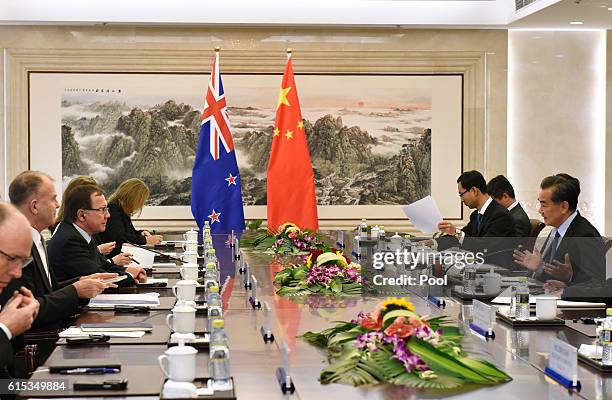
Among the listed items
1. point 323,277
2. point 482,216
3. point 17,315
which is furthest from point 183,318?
point 482,216

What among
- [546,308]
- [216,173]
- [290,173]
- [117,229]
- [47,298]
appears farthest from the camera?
[216,173]

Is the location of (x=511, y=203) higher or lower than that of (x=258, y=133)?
lower

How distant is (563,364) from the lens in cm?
295

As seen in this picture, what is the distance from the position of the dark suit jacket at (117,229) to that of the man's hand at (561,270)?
376 centimetres

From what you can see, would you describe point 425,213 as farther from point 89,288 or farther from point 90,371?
point 90,371

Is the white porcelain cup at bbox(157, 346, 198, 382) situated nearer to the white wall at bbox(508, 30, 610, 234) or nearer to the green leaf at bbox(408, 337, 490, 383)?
the green leaf at bbox(408, 337, 490, 383)

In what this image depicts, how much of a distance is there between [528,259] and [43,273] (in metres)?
2.66

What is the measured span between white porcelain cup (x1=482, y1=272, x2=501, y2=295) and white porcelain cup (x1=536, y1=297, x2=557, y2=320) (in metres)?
0.69

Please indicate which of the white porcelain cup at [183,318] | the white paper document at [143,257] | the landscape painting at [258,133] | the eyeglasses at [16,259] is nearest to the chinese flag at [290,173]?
the landscape painting at [258,133]

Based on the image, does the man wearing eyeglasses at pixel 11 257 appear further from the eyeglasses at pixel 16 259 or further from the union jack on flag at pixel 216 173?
the union jack on flag at pixel 216 173

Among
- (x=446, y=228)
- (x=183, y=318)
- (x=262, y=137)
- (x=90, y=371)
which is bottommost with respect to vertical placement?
(x=90, y=371)

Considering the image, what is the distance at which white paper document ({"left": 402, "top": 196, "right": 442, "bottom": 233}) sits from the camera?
23.7 feet

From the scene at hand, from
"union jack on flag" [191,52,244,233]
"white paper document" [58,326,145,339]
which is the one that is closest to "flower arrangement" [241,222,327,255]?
"union jack on flag" [191,52,244,233]

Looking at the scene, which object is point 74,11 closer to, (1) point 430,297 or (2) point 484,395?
(1) point 430,297
